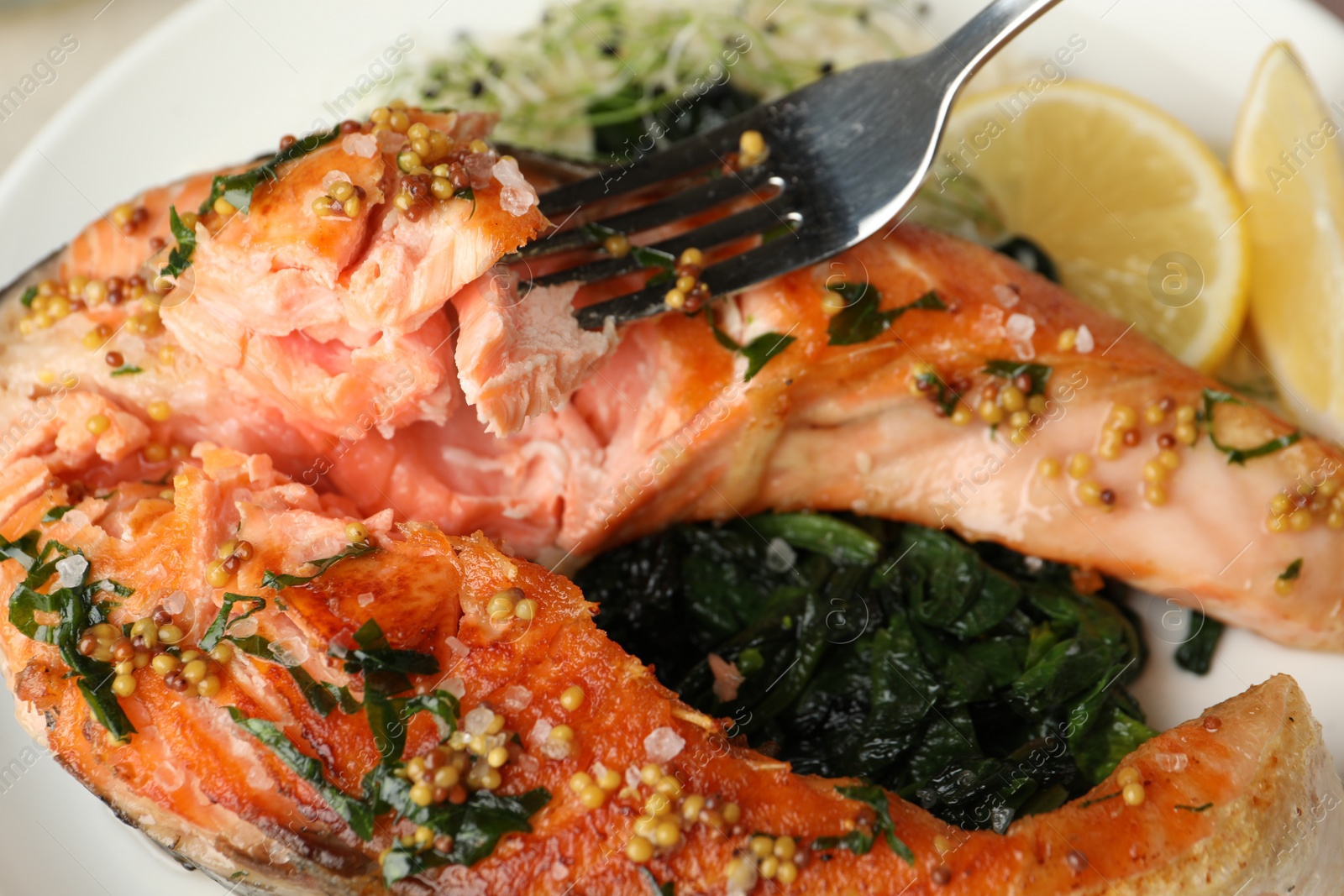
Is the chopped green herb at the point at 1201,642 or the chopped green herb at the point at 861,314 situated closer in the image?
the chopped green herb at the point at 861,314

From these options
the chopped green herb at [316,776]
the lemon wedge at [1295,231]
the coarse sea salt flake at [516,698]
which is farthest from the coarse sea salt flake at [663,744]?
the lemon wedge at [1295,231]

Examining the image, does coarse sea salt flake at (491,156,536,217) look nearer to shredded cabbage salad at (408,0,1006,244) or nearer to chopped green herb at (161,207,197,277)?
chopped green herb at (161,207,197,277)

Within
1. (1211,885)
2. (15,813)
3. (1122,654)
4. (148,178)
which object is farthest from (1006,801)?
(148,178)

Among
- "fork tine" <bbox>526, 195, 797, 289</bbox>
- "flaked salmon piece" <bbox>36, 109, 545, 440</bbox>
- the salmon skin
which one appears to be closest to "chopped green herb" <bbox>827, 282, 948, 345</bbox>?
"fork tine" <bbox>526, 195, 797, 289</bbox>

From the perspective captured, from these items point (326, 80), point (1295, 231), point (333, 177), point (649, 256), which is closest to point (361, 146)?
point (333, 177)

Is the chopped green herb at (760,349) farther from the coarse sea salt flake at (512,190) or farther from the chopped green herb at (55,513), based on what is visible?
the chopped green herb at (55,513)

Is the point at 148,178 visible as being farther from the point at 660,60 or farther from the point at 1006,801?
the point at 1006,801

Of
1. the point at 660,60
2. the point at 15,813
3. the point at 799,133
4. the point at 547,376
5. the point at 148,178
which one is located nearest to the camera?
the point at 547,376
